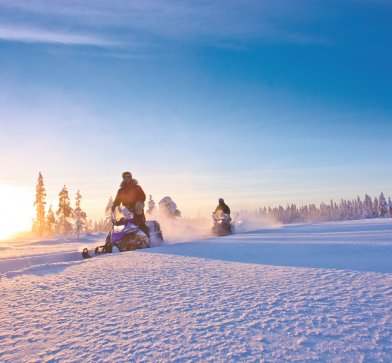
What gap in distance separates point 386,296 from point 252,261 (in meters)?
2.95

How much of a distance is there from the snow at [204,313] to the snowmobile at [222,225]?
13463 millimetres

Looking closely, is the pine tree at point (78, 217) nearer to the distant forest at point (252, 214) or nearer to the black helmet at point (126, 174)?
the distant forest at point (252, 214)

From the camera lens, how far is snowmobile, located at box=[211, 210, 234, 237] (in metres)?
19.1

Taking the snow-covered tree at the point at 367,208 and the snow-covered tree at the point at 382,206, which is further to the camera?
the snow-covered tree at the point at 367,208

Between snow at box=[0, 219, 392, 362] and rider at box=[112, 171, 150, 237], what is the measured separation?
551 centimetres

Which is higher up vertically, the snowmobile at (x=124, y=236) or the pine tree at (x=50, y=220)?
the pine tree at (x=50, y=220)

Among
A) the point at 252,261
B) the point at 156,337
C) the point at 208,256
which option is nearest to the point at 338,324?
the point at 156,337

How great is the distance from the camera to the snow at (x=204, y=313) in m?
2.33

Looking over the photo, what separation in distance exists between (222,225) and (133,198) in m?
8.95

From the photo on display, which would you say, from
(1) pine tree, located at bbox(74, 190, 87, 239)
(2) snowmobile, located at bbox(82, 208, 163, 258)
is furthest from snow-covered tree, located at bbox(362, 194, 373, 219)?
(2) snowmobile, located at bbox(82, 208, 163, 258)

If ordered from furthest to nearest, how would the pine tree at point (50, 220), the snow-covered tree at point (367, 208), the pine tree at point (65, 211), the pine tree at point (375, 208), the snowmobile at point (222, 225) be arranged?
the snow-covered tree at point (367, 208), the pine tree at point (375, 208), the pine tree at point (50, 220), the pine tree at point (65, 211), the snowmobile at point (222, 225)

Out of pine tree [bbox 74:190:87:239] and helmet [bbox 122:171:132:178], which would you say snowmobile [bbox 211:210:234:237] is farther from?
pine tree [bbox 74:190:87:239]

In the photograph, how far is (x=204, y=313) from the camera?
10.3 ft

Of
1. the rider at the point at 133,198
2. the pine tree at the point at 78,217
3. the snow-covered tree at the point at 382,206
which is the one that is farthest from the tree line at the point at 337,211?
the rider at the point at 133,198
